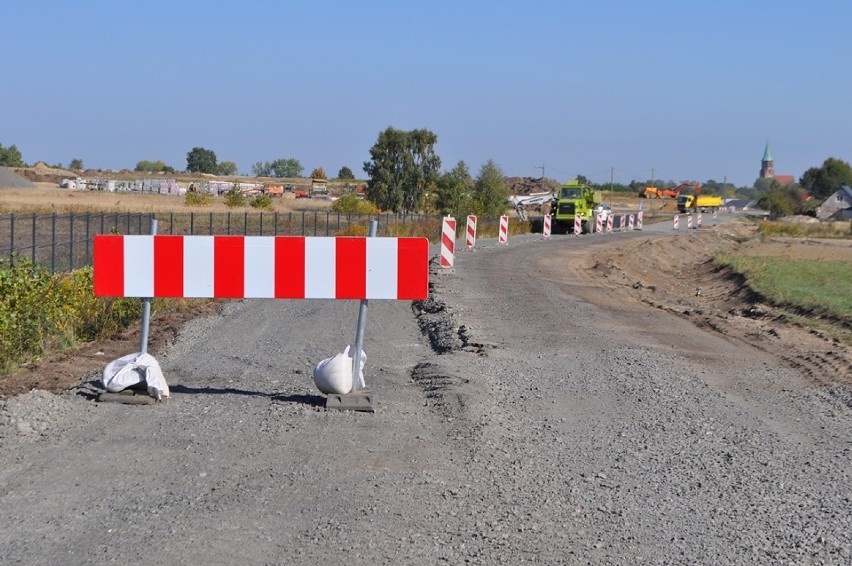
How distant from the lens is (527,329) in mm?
14914

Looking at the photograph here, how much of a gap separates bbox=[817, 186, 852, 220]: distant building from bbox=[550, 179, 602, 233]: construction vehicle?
2496 inches

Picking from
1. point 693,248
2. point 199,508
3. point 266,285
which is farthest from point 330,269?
point 693,248

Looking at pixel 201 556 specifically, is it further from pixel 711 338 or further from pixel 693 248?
pixel 693 248

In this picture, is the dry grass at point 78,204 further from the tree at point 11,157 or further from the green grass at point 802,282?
the tree at point 11,157

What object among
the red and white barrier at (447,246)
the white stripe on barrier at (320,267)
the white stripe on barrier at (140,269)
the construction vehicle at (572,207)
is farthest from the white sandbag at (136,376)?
the construction vehicle at (572,207)

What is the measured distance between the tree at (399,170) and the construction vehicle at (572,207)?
26.7 m

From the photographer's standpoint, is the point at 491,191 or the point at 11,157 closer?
the point at 491,191

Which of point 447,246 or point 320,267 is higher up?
point 320,267

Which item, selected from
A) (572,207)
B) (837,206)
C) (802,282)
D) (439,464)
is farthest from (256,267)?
(837,206)

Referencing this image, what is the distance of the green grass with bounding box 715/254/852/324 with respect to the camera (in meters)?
20.9

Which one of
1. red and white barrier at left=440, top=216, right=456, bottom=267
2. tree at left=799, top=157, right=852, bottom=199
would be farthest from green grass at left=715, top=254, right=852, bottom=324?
tree at left=799, top=157, right=852, bottom=199

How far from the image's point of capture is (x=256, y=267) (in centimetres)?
888

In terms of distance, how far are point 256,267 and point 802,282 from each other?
22176 mm

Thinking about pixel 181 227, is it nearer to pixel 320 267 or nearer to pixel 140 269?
pixel 140 269
